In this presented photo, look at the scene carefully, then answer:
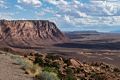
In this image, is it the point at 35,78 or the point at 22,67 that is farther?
the point at 22,67

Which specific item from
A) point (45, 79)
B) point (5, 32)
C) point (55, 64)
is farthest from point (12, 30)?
point (45, 79)

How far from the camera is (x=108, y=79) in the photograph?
26031mm

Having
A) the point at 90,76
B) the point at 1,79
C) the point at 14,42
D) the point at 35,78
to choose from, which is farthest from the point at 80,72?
the point at 14,42

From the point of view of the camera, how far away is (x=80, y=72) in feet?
93.4

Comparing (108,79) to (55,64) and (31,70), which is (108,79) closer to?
(55,64)

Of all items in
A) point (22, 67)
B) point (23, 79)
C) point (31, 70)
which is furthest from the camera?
point (22, 67)

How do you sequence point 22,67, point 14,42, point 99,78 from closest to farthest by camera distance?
1. point 22,67
2. point 99,78
3. point 14,42

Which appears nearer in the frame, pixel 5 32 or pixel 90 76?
pixel 90 76

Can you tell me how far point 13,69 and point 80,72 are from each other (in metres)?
9.43

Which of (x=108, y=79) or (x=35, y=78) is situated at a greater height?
(x=35, y=78)

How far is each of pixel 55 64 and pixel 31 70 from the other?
9594 millimetres

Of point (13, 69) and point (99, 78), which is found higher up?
point (13, 69)

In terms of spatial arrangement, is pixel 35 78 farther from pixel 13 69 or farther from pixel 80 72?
pixel 80 72

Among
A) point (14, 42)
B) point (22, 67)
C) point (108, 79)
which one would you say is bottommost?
point (14, 42)
